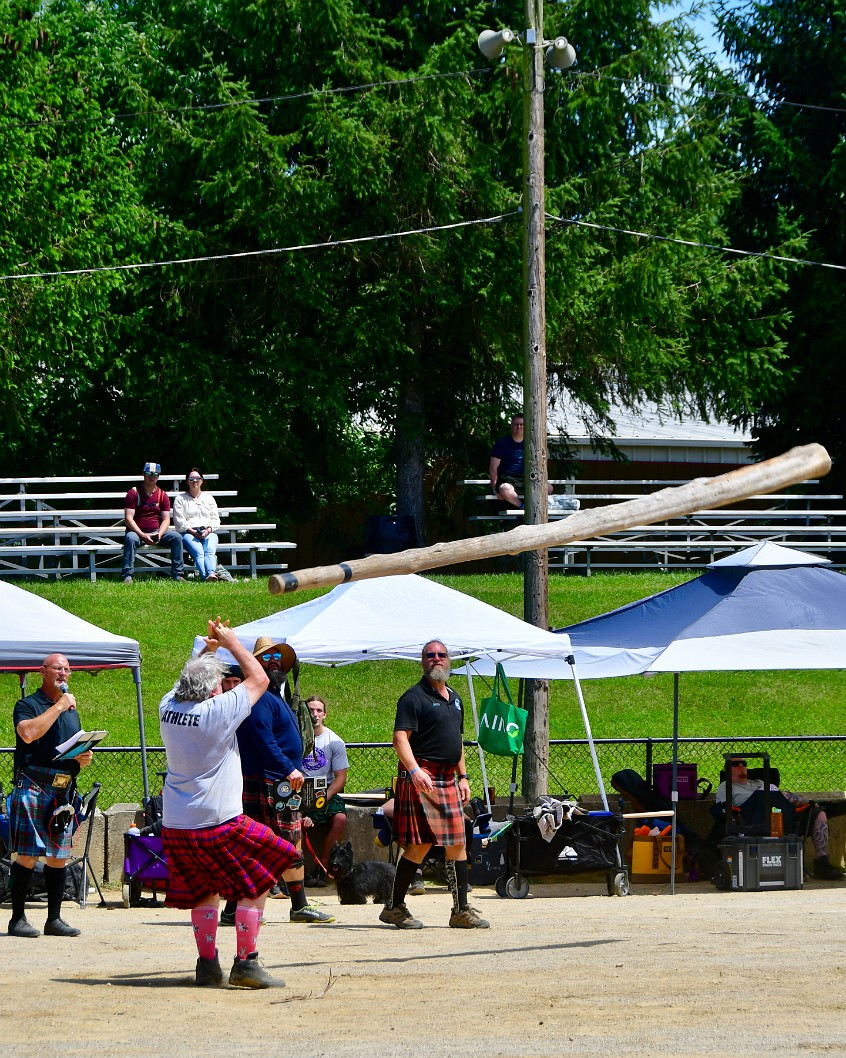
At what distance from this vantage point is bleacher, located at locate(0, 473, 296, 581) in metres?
22.1

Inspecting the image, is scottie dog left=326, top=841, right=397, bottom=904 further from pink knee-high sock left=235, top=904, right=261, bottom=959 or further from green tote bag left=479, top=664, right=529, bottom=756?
pink knee-high sock left=235, top=904, right=261, bottom=959

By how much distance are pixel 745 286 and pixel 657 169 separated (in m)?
2.38

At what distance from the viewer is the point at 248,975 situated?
7133 mm

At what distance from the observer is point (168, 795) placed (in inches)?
282

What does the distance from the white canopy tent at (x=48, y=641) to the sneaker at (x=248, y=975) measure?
14.7ft

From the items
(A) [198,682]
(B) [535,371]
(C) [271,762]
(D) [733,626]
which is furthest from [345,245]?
(A) [198,682]

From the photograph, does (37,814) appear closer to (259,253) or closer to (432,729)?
(432,729)

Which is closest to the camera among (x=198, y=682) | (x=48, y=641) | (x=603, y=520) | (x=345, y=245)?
(x=198, y=682)

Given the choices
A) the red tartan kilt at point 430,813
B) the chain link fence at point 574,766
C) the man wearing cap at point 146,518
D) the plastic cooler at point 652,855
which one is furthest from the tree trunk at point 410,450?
the red tartan kilt at point 430,813

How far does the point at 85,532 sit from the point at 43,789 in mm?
13481

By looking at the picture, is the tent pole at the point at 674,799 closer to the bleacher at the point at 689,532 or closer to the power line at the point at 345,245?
the bleacher at the point at 689,532

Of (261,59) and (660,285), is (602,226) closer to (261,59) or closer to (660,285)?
(660,285)

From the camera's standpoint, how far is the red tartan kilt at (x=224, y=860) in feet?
23.2

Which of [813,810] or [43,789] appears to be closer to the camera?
[43,789]
